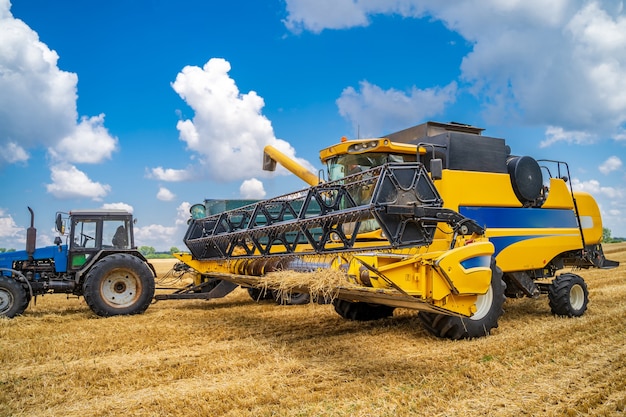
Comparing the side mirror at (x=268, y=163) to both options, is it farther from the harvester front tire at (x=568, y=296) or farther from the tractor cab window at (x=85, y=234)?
the harvester front tire at (x=568, y=296)

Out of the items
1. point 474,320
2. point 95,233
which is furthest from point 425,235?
point 95,233

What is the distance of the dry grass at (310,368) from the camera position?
3.77m

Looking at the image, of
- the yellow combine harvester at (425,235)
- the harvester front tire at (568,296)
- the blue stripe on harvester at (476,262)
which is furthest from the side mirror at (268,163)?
the blue stripe on harvester at (476,262)

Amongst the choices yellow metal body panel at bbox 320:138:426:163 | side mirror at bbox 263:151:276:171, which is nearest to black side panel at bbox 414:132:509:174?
yellow metal body panel at bbox 320:138:426:163

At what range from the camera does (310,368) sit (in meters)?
4.70

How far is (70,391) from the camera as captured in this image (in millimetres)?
4246

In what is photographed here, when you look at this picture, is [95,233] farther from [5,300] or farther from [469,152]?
[469,152]

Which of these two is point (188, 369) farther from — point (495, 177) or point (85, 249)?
point (85, 249)

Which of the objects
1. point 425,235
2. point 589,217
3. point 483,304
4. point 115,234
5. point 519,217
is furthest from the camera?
point 115,234

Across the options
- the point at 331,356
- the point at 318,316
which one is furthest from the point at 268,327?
the point at 331,356

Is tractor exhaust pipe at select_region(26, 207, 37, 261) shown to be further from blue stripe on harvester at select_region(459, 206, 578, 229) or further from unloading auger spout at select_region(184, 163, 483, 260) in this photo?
blue stripe on harvester at select_region(459, 206, 578, 229)

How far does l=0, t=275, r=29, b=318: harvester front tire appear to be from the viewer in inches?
321

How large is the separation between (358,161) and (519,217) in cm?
244

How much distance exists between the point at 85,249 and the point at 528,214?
24.9ft
